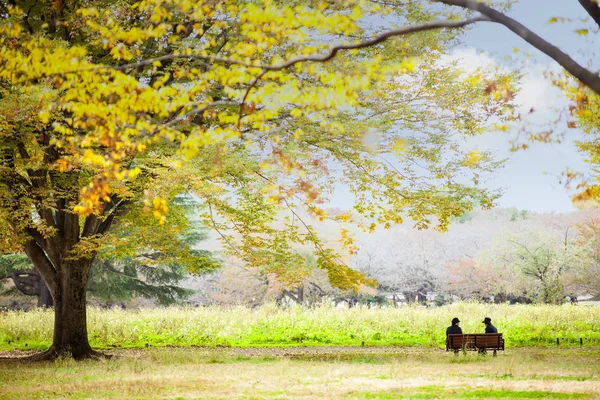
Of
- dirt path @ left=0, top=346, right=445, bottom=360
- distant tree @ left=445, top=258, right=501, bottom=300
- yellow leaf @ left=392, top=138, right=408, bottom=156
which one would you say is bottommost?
dirt path @ left=0, top=346, right=445, bottom=360

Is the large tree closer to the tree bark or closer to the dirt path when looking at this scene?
the tree bark

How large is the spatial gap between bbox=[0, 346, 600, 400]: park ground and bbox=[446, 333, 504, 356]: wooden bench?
56cm

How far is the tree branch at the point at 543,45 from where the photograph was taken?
5492 millimetres

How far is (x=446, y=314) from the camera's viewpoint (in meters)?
21.7

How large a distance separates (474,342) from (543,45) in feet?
29.9

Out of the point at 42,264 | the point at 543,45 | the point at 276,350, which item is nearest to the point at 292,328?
the point at 276,350

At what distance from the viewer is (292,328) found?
65.9 feet

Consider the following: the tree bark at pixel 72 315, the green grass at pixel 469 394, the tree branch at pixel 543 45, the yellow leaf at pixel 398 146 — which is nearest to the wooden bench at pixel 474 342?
the yellow leaf at pixel 398 146

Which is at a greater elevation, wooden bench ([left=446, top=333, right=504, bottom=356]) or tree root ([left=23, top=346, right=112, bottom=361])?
wooden bench ([left=446, top=333, right=504, bottom=356])

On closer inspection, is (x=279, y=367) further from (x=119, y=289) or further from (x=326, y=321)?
(x=119, y=289)

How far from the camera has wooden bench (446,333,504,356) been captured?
526 inches

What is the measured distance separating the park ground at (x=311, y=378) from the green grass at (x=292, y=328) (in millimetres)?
5163

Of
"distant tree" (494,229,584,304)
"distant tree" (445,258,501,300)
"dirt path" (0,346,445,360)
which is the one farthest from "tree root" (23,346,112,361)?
"distant tree" (445,258,501,300)

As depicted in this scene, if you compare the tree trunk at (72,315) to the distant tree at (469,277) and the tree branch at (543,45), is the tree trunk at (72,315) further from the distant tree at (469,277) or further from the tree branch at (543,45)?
the distant tree at (469,277)
